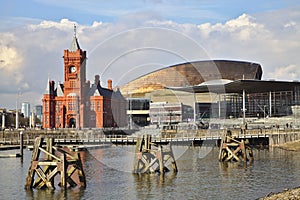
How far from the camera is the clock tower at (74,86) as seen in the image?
99188 millimetres

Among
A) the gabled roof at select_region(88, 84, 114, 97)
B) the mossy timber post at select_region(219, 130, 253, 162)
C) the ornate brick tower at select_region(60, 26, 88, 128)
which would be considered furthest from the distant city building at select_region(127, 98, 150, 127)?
the mossy timber post at select_region(219, 130, 253, 162)

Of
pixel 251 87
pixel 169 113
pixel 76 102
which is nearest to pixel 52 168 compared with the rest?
pixel 76 102

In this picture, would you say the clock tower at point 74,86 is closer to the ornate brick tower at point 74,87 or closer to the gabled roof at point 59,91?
the ornate brick tower at point 74,87

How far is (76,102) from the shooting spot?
99250mm

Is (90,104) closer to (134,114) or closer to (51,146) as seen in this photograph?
(134,114)

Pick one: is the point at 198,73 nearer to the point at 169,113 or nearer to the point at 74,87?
the point at 169,113

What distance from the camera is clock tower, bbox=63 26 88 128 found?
9919 cm

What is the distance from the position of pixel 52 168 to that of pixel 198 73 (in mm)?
125906

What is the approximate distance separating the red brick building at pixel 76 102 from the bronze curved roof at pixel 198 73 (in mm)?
48895

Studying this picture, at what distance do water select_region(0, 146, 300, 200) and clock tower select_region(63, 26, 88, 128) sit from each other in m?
A: 53.2

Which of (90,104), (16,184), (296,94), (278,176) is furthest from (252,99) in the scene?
(16,184)

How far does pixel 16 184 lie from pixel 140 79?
458ft

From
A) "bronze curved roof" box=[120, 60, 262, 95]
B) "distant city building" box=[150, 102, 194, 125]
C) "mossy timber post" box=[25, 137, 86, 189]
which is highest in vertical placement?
"bronze curved roof" box=[120, 60, 262, 95]

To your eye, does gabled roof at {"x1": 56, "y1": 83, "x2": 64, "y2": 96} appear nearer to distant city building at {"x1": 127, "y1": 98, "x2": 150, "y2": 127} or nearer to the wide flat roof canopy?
the wide flat roof canopy
